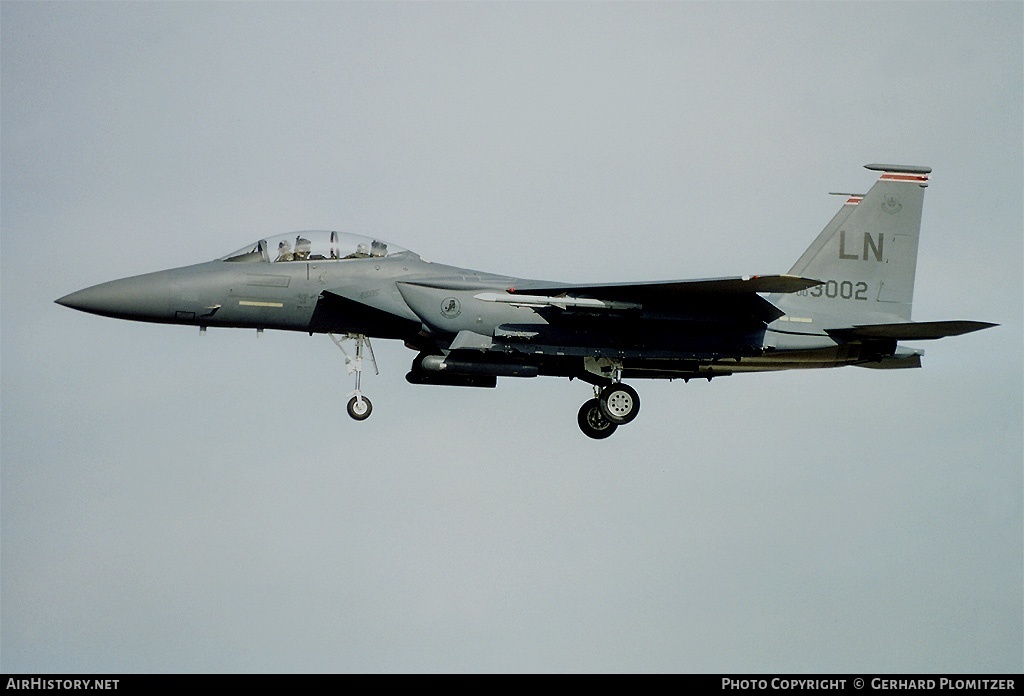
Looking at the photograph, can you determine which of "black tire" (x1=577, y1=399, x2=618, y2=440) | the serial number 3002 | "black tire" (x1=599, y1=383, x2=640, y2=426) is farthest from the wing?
"black tire" (x1=577, y1=399, x2=618, y2=440)

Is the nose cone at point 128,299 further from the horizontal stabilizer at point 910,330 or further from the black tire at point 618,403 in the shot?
the horizontal stabilizer at point 910,330

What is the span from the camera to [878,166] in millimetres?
20516

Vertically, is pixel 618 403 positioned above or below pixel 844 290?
below

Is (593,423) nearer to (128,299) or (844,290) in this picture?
(844,290)

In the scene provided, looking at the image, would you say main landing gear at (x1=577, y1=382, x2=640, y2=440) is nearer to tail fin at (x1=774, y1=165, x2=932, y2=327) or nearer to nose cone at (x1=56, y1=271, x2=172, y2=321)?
tail fin at (x1=774, y1=165, x2=932, y2=327)

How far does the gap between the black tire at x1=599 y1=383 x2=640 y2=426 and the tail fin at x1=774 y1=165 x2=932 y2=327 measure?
277 cm

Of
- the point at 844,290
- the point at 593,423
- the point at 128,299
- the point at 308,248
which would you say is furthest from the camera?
the point at 593,423

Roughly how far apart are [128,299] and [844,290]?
10296 millimetres

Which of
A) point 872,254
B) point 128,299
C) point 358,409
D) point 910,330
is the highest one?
point 872,254

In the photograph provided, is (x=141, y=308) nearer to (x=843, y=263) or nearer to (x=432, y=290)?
(x=432, y=290)

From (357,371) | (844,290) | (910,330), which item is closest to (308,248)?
(357,371)

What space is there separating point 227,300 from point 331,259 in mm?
1569

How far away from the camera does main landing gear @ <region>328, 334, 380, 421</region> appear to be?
19141 mm

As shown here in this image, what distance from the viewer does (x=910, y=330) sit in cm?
1905
